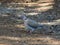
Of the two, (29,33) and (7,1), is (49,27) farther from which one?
(7,1)

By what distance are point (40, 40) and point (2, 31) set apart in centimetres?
141

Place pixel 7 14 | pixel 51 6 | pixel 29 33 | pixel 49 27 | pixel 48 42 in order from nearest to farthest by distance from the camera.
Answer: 1. pixel 48 42
2. pixel 29 33
3. pixel 49 27
4. pixel 7 14
5. pixel 51 6

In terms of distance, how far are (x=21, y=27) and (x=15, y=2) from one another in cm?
582

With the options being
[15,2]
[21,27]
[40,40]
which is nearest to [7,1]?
[15,2]

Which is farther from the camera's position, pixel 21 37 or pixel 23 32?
pixel 23 32

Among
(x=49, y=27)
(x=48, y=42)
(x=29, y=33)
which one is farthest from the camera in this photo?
(x=49, y=27)

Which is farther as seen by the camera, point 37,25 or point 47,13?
point 47,13

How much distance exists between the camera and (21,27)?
8156mm

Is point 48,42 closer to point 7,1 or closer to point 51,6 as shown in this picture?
point 51,6

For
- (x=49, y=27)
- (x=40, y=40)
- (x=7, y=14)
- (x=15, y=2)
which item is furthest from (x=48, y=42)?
(x=15, y=2)

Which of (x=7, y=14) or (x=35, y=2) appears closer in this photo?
(x=7, y=14)

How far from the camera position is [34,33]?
295 inches

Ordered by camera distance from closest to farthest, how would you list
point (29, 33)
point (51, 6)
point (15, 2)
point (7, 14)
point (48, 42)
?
point (48, 42) < point (29, 33) < point (7, 14) < point (51, 6) < point (15, 2)

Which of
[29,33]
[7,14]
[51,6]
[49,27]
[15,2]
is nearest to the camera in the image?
[29,33]
